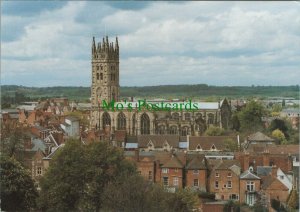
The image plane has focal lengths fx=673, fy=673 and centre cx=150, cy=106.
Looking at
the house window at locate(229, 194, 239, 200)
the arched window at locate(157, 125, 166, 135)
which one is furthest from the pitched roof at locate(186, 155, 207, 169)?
the arched window at locate(157, 125, 166, 135)

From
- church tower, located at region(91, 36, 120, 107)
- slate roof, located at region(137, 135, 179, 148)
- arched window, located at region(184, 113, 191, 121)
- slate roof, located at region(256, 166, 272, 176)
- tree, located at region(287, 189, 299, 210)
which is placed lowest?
tree, located at region(287, 189, 299, 210)

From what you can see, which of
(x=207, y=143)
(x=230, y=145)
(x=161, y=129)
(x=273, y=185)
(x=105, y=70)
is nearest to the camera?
(x=273, y=185)

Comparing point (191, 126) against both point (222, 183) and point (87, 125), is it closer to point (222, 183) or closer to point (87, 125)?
point (87, 125)

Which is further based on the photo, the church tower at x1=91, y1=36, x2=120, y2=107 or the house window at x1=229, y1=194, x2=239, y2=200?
the church tower at x1=91, y1=36, x2=120, y2=107

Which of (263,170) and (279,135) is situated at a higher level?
(263,170)

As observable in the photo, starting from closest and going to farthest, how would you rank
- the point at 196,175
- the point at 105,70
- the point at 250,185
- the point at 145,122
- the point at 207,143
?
the point at 250,185, the point at 196,175, the point at 207,143, the point at 145,122, the point at 105,70

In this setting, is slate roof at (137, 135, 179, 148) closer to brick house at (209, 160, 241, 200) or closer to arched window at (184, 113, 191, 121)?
brick house at (209, 160, 241, 200)

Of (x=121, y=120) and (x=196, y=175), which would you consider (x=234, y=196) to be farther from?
(x=121, y=120)

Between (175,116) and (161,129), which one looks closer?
(161,129)

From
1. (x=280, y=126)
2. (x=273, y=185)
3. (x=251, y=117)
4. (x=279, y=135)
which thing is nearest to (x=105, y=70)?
(x=251, y=117)
